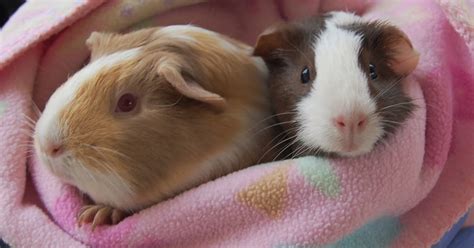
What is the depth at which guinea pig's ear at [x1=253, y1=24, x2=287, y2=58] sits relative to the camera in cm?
112

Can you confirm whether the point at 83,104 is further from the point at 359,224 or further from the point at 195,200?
the point at 359,224

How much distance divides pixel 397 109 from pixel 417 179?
125 mm

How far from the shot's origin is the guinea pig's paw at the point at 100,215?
1021 mm

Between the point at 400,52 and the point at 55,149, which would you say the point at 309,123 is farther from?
the point at 55,149

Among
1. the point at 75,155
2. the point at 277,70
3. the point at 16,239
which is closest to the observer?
the point at 75,155

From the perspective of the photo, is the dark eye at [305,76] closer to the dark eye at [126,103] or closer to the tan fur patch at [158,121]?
the tan fur patch at [158,121]

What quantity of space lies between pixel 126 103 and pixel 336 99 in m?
0.35

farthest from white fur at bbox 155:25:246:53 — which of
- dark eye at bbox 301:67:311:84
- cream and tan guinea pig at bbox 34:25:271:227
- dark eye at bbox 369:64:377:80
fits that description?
dark eye at bbox 369:64:377:80

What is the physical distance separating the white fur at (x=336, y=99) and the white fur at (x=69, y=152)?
314 mm

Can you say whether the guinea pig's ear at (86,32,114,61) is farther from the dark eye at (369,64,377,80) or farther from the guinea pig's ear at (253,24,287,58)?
the dark eye at (369,64,377,80)

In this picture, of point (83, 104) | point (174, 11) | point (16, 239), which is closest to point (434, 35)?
point (174, 11)

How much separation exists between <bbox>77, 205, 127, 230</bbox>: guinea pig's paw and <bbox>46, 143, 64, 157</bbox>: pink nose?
5.5 inches

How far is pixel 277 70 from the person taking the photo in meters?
1.15

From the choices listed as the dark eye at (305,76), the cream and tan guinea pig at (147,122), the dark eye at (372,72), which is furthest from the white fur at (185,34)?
the dark eye at (372,72)
